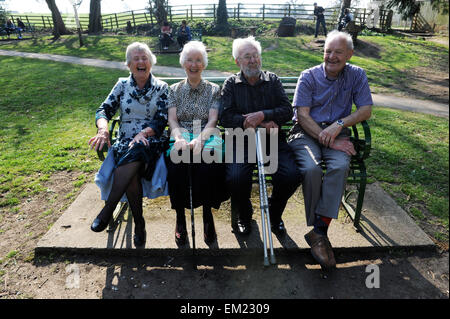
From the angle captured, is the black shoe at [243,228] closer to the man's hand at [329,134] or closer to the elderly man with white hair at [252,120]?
the elderly man with white hair at [252,120]

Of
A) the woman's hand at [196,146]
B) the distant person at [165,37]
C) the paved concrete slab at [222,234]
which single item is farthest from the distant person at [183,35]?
the woman's hand at [196,146]

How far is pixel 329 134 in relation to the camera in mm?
2738

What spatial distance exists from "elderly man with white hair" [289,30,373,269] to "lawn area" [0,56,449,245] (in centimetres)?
112

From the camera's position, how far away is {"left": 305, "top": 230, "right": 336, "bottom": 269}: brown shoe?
7.78 ft

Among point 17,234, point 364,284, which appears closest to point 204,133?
point 364,284

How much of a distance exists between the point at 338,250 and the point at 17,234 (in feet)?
9.55

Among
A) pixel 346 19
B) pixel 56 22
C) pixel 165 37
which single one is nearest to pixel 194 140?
pixel 165 37

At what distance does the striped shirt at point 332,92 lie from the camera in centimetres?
288

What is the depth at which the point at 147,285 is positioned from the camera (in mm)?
2371

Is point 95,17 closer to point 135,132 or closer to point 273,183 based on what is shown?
point 135,132

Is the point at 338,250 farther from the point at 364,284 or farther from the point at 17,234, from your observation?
the point at 17,234

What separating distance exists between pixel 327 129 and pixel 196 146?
1.16m

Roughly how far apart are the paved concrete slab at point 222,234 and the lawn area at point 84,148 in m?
0.33

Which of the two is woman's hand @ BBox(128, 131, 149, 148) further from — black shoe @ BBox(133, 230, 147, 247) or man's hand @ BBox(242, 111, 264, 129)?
man's hand @ BBox(242, 111, 264, 129)
